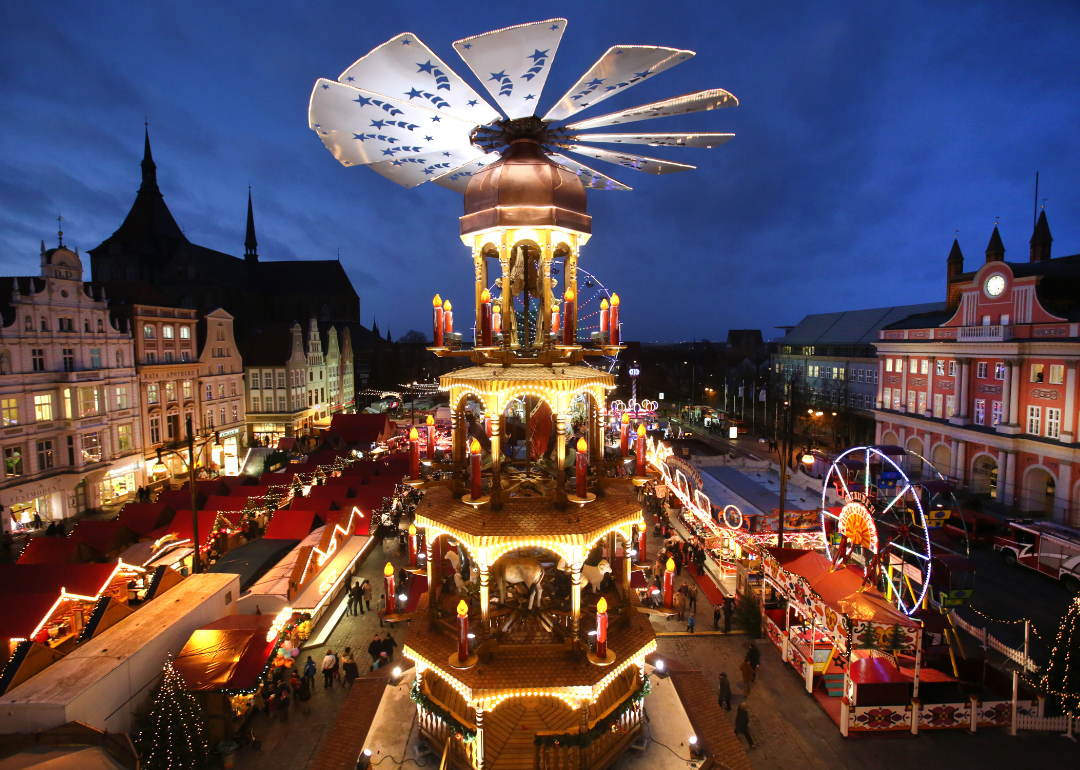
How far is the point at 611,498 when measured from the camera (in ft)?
34.9

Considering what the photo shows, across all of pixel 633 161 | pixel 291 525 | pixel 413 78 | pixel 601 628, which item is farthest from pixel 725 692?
pixel 291 525

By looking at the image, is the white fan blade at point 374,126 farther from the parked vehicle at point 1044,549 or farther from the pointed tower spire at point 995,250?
the pointed tower spire at point 995,250

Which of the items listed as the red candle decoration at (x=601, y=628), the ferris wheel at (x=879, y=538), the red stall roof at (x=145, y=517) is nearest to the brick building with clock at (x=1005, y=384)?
the ferris wheel at (x=879, y=538)

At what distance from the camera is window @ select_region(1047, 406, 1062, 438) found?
31688 mm

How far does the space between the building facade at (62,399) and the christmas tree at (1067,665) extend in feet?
142

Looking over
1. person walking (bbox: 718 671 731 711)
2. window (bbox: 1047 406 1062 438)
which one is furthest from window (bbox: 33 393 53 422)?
window (bbox: 1047 406 1062 438)

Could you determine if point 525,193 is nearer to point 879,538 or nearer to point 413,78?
point 413,78

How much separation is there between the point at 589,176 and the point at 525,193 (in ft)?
9.17

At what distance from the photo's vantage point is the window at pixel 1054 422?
3169 cm

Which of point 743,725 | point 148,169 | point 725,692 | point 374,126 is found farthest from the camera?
point 148,169

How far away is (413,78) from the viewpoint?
7727 mm

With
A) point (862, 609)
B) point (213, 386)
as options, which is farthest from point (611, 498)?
point (213, 386)

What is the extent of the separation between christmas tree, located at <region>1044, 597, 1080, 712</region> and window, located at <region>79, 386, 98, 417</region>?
4550cm

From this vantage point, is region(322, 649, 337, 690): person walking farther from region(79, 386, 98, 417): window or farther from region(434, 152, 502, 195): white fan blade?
region(79, 386, 98, 417): window
